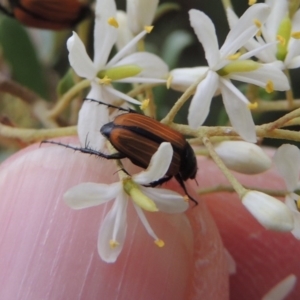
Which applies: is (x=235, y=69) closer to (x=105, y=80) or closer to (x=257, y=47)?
(x=257, y=47)

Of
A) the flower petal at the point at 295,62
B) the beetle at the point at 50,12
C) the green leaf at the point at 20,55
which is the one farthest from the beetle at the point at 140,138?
the green leaf at the point at 20,55

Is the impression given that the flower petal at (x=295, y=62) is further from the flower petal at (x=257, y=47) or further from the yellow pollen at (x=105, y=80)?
the yellow pollen at (x=105, y=80)

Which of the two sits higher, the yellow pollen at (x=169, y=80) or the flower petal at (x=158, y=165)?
the yellow pollen at (x=169, y=80)

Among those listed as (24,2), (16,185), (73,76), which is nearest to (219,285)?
(16,185)

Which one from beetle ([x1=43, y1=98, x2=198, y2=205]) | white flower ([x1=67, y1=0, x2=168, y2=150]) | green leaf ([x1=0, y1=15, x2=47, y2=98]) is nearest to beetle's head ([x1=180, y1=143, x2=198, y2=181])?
beetle ([x1=43, y1=98, x2=198, y2=205])

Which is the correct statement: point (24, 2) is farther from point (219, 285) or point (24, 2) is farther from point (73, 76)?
point (219, 285)

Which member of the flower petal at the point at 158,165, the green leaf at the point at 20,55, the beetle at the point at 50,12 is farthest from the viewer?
the green leaf at the point at 20,55

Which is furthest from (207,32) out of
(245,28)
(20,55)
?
(20,55)
